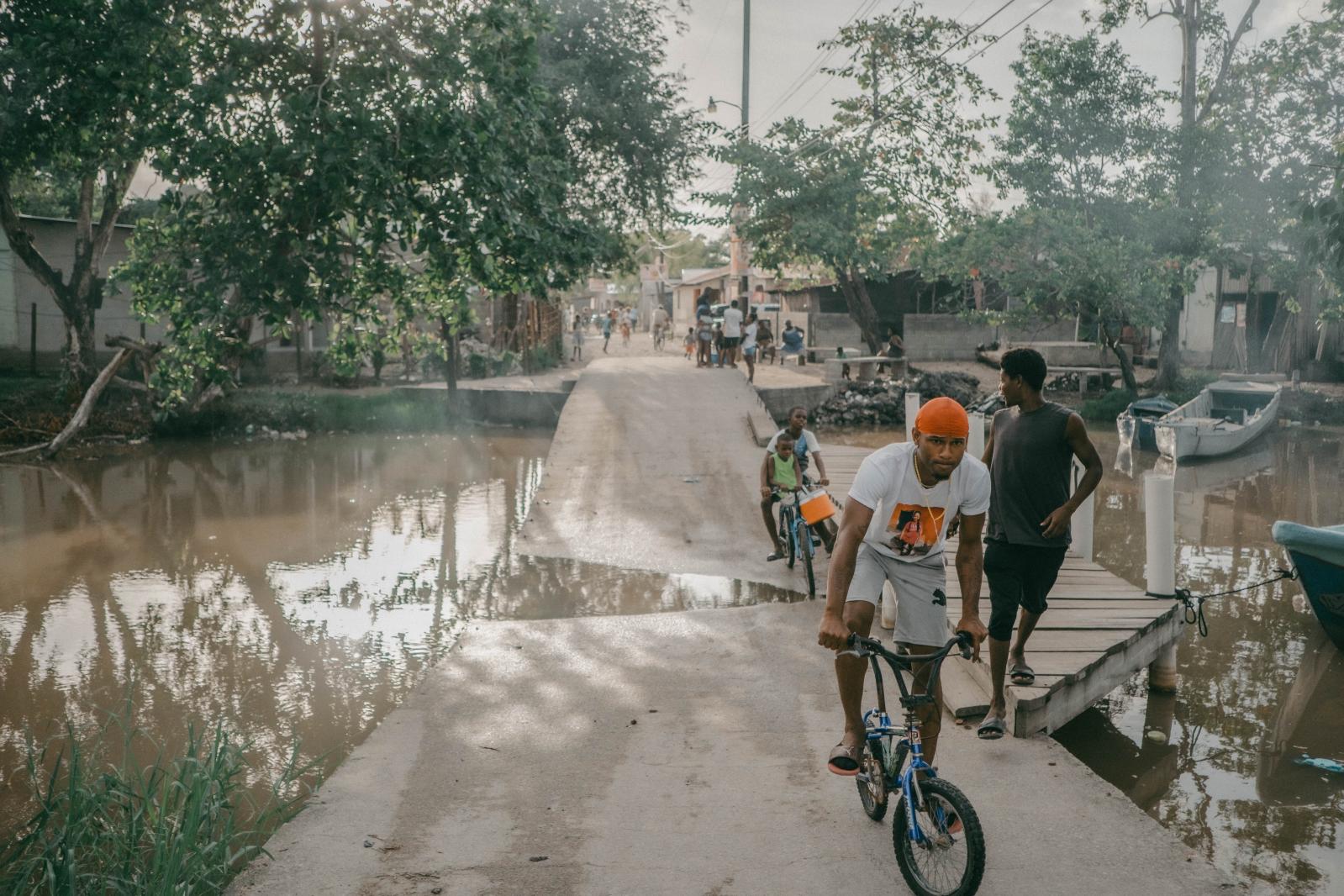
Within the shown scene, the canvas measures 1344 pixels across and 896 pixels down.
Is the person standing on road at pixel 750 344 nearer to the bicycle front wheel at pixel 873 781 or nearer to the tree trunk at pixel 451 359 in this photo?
the tree trunk at pixel 451 359

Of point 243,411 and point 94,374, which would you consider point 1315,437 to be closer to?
point 243,411

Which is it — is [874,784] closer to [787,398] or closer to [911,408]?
[911,408]

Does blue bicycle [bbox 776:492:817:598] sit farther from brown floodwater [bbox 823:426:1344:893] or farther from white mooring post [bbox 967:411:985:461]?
brown floodwater [bbox 823:426:1344:893]

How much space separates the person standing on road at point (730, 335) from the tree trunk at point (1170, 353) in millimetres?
10333

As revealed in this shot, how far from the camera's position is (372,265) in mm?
12039

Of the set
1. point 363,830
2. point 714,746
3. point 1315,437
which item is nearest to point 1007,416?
point 714,746

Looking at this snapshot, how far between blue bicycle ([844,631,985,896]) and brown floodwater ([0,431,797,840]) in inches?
133

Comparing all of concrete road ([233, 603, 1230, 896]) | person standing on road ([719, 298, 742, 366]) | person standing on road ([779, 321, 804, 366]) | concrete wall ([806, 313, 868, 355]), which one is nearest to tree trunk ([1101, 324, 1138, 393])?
person standing on road ([719, 298, 742, 366])

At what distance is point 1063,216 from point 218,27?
17.4 m

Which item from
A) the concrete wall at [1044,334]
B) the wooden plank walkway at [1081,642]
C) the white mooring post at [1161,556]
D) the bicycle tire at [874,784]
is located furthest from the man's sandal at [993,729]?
the concrete wall at [1044,334]

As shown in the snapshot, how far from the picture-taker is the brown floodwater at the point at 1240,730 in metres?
5.72

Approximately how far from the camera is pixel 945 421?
3.94m

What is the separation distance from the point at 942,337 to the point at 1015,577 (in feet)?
90.5

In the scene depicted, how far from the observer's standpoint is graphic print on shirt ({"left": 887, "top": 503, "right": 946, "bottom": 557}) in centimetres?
413
